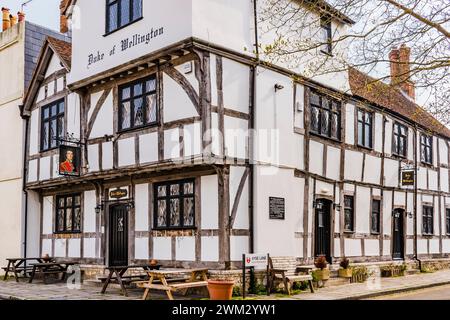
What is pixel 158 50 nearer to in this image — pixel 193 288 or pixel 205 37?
pixel 205 37

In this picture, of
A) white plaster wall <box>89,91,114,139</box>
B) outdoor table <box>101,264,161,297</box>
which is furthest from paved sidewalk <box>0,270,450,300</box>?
white plaster wall <box>89,91,114,139</box>

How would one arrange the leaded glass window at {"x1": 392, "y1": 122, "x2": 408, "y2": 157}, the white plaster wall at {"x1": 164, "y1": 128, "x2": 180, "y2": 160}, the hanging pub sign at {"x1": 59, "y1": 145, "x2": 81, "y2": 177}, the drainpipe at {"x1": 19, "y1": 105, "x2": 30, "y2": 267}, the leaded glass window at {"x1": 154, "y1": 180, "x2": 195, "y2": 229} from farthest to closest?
the leaded glass window at {"x1": 392, "y1": 122, "x2": 408, "y2": 157}
the drainpipe at {"x1": 19, "y1": 105, "x2": 30, "y2": 267}
the hanging pub sign at {"x1": 59, "y1": 145, "x2": 81, "y2": 177}
the leaded glass window at {"x1": 154, "y1": 180, "x2": 195, "y2": 229}
the white plaster wall at {"x1": 164, "y1": 128, "x2": 180, "y2": 160}

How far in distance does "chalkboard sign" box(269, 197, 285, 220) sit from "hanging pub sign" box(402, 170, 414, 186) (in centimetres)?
767

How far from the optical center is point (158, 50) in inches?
595

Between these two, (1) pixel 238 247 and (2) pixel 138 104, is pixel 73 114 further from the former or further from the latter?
(1) pixel 238 247

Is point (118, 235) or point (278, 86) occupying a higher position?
point (278, 86)

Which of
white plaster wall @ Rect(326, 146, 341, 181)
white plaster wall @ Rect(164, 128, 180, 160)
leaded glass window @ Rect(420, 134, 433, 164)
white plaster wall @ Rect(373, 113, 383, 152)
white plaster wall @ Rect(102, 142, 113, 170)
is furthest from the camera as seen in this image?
leaded glass window @ Rect(420, 134, 433, 164)

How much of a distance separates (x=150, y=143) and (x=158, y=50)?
242 centimetres

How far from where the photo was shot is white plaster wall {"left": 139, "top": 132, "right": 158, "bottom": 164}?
1559 centimetres

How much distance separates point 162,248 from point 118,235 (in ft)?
7.27

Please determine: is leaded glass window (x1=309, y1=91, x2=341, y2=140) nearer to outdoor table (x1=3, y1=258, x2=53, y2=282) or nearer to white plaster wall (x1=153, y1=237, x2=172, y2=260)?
white plaster wall (x1=153, y1=237, x2=172, y2=260)

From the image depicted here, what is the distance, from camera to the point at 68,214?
19438 millimetres

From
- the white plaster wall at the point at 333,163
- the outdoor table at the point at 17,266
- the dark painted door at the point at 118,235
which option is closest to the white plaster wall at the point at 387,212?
the white plaster wall at the point at 333,163

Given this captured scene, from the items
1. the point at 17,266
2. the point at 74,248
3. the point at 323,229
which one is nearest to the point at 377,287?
the point at 323,229
